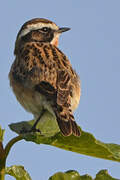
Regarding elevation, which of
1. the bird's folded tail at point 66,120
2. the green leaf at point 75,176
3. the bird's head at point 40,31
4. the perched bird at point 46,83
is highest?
the bird's head at point 40,31

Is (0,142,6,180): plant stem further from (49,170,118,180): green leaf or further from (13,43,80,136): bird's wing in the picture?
(13,43,80,136): bird's wing

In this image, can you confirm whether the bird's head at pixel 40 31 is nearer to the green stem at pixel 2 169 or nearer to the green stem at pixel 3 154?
the green stem at pixel 3 154

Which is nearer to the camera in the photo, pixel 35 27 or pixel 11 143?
pixel 11 143

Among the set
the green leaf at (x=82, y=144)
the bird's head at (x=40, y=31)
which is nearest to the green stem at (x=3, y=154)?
the green leaf at (x=82, y=144)

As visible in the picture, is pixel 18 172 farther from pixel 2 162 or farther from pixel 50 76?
pixel 50 76

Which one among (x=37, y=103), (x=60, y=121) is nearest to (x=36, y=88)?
(x=37, y=103)

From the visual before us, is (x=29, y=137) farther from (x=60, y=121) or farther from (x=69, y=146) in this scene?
(x=60, y=121)

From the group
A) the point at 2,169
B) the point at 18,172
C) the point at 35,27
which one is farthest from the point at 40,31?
the point at 2,169
